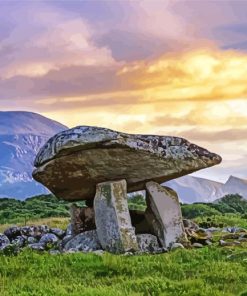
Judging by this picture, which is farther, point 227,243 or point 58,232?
point 58,232

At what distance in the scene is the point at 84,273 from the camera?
1866cm

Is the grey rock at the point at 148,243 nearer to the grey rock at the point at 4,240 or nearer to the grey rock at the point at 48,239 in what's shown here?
the grey rock at the point at 48,239

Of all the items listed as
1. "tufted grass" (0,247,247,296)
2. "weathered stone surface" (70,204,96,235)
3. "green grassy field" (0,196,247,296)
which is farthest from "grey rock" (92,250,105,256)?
"weathered stone surface" (70,204,96,235)

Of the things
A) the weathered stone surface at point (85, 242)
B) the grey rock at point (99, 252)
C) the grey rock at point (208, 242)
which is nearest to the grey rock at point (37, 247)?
the weathered stone surface at point (85, 242)

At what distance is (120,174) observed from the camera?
2572 cm

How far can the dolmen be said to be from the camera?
24516 mm

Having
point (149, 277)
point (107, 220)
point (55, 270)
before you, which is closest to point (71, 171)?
point (107, 220)

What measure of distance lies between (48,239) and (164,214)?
444 centimetres

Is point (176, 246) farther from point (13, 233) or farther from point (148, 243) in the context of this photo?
point (13, 233)

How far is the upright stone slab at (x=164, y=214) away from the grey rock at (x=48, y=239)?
361cm

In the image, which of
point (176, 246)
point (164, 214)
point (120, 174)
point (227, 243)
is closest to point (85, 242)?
point (120, 174)

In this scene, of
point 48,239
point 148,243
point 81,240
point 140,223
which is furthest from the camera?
point 140,223

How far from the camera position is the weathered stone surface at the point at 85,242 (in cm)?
2469

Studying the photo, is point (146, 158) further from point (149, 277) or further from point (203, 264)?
point (149, 277)
